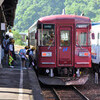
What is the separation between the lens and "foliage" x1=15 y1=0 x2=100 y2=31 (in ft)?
468

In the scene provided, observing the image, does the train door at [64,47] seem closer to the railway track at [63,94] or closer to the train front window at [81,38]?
the train front window at [81,38]

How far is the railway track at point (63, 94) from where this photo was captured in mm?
10583

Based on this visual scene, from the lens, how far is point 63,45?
12312mm

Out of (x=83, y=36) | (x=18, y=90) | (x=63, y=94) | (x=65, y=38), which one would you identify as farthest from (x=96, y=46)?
(x=18, y=90)

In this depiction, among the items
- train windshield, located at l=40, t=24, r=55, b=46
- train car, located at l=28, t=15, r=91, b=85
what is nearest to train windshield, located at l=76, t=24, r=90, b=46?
train car, located at l=28, t=15, r=91, b=85

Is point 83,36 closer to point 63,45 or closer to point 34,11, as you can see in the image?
point 63,45

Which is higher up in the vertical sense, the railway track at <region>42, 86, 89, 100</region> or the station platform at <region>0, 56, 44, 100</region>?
the station platform at <region>0, 56, 44, 100</region>

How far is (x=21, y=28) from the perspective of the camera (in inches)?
6019

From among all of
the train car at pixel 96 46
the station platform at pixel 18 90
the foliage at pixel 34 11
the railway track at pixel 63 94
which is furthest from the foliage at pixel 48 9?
the station platform at pixel 18 90

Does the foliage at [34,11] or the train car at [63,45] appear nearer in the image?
the train car at [63,45]

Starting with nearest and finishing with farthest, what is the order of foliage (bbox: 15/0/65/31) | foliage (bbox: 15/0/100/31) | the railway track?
the railway track
foliage (bbox: 15/0/100/31)
foliage (bbox: 15/0/65/31)

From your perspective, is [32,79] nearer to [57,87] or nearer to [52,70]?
[52,70]

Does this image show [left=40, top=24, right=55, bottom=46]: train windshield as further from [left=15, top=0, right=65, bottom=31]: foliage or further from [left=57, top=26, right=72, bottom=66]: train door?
[left=15, top=0, right=65, bottom=31]: foliage

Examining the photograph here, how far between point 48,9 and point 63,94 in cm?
13934
